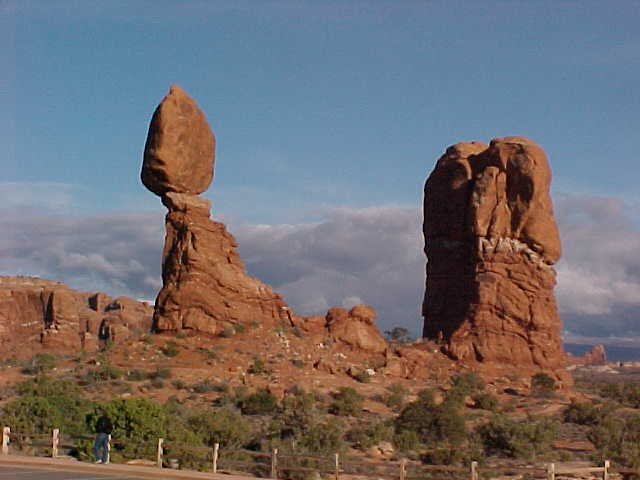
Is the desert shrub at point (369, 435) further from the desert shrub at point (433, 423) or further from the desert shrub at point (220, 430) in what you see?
the desert shrub at point (220, 430)

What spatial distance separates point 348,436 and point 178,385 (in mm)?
9416

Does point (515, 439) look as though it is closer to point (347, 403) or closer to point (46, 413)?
point (347, 403)

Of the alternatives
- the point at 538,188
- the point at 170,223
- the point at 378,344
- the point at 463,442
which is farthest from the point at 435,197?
the point at 463,442

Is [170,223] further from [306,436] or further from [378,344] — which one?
[306,436]

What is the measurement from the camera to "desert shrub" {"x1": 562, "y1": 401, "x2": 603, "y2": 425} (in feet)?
129

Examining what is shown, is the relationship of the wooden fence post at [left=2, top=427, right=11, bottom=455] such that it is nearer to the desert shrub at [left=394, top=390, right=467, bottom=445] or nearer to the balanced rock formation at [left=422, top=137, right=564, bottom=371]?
the desert shrub at [left=394, top=390, right=467, bottom=445]

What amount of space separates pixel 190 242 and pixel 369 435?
51.2 ft

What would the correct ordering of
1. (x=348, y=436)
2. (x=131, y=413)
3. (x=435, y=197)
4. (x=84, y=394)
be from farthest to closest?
(x=435, y=197), (x=84, y=394), (x=348, y=436), (x=131, y=413)

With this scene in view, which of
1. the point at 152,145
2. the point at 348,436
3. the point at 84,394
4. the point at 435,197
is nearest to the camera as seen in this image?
the point at 348,436

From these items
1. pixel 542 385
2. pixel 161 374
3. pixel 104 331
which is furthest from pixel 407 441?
pixel 104 331

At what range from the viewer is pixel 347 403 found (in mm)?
39281

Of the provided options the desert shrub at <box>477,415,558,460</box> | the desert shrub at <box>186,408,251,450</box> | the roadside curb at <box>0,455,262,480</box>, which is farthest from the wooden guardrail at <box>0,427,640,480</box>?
the desert shrub at <box>477,415,558,460</box>

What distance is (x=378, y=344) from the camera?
165ft

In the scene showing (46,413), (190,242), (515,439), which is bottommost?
(515,439)
